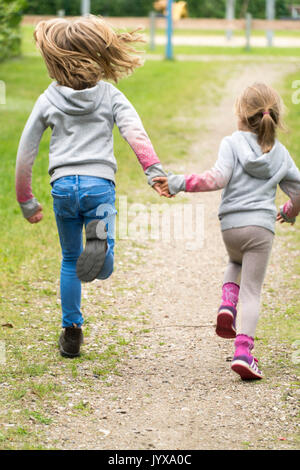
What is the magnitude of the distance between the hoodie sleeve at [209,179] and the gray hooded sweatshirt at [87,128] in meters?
0.17

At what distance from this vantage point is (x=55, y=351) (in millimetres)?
4414

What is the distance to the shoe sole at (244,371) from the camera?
389cm

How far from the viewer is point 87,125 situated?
394cm

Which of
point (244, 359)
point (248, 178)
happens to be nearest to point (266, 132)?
point (248, 178)

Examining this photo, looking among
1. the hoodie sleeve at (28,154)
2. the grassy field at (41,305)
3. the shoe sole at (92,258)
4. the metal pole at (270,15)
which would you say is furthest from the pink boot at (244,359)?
the metal pole at (270,15)

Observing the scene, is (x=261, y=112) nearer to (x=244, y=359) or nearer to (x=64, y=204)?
(x=64, y=204)

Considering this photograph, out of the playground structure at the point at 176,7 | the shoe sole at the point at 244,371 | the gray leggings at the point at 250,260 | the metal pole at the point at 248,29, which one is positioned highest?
the gray leggings at the point at 250,260

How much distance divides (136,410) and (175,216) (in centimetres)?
426

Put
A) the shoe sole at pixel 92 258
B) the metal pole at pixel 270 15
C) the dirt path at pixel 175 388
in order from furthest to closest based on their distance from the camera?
the metal pole at pixel 270 15 → the shoe sole at pixel 92 258 → the dirt path at pixel 175 388

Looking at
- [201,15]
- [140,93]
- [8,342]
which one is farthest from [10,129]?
[201,15]

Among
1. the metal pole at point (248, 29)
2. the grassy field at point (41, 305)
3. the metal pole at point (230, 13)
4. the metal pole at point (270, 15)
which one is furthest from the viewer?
the metal pole at point (230, 13)

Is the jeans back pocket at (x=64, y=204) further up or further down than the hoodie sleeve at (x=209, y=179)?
further down

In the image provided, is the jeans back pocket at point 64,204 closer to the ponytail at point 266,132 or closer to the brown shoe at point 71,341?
the brown shoe at point 71,341
